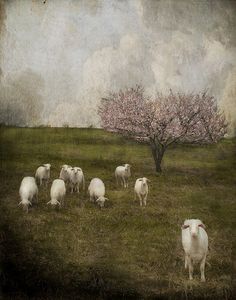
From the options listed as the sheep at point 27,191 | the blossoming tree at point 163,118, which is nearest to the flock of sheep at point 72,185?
the sheep at point 27,191

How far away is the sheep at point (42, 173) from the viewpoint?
175 inches

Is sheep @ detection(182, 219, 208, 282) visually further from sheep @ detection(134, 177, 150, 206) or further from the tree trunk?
the tree trunk

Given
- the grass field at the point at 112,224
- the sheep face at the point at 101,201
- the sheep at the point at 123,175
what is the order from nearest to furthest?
the grass field at the point at 112,224
the sheep face at the point at 101,201
the sheep at the point at 123,175

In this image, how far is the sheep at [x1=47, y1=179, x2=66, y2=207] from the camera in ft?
14.3

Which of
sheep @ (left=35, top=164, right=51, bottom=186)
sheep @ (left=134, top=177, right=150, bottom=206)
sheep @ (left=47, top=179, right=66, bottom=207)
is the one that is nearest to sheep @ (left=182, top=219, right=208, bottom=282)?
sheep @ (left=134, top=177, right=150, bottom=206)

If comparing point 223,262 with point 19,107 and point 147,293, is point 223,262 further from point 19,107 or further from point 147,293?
point 19,107

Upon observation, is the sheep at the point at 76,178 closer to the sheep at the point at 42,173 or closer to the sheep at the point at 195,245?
the sheep at the point at 42,173

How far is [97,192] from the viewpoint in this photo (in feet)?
14.2

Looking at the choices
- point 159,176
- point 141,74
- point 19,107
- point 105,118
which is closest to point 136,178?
point 159,176

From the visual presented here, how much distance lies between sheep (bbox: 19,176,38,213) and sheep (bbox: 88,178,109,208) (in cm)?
49

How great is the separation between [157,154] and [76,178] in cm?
76

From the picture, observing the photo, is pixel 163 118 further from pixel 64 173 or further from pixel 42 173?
pixel 42 173

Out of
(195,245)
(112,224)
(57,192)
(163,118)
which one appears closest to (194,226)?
(195,245)

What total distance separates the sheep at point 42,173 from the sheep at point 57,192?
0.09m
